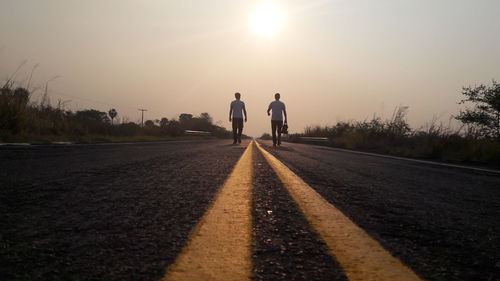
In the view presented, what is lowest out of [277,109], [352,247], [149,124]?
[352,247]

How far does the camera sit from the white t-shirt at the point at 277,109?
1688 centimetres

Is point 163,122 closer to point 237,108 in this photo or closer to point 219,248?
point 237,108

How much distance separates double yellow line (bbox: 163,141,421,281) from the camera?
113 centimetres

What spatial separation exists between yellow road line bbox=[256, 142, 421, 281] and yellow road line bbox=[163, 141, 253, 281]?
290 millimetres

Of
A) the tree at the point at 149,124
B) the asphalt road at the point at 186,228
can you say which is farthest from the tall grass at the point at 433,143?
the tree at the point at 149,124

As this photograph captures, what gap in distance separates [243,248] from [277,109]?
15689 mm

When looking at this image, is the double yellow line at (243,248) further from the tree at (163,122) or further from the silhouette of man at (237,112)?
the tree at (163,122)

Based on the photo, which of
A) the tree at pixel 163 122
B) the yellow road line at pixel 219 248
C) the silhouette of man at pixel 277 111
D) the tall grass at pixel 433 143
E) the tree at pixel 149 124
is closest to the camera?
the yellow road line at pixel 219 248

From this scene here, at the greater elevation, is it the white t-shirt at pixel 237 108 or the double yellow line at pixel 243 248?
the white t-shirt at pixel 237 108

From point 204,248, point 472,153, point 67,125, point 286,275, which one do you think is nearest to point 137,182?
point 204,248

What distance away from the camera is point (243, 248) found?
1376mm

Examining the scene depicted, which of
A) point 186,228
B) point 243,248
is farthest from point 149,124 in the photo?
point 243,248

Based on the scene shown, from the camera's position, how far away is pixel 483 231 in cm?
192

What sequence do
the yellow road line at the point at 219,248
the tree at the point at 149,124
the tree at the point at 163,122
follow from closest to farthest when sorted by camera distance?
the yellow road line at the point at 219,248, the tree at the point at 149,124, the tree at the point at 163,122
